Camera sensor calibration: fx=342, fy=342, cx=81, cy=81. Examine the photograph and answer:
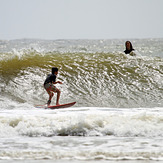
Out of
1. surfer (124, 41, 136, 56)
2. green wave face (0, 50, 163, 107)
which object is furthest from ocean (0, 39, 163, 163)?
surfer (124, 41, 136, 56)

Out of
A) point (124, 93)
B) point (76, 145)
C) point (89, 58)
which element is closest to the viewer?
point (76, 145)

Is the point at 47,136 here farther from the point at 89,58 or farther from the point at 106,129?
the point at 89,58

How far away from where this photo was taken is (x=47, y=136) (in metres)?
6.22

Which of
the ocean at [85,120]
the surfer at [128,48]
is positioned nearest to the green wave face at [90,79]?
the ocean at [85,120]

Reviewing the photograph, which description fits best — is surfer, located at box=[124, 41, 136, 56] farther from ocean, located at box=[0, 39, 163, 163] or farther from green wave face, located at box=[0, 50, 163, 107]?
ocean, located at box=[0, 39, 163, 163]

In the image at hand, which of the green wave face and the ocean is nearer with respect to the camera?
the ocean

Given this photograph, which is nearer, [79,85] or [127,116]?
[127,116]

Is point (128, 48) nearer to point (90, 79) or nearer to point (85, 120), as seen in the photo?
point (90, 79)

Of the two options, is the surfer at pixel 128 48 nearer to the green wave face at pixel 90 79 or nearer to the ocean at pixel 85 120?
the green wave face at pixel 90 79

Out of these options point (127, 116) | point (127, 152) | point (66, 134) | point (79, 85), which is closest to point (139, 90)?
point (79, 85)

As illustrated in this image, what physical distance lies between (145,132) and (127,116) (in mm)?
700

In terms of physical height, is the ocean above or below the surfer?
below

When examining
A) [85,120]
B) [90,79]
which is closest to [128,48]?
[90,79]

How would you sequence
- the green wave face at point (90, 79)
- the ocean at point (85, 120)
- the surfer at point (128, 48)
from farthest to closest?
the surfer at point (128, 48) < the green wave face at point (90, 79) < the ocean at point (85, 120)
